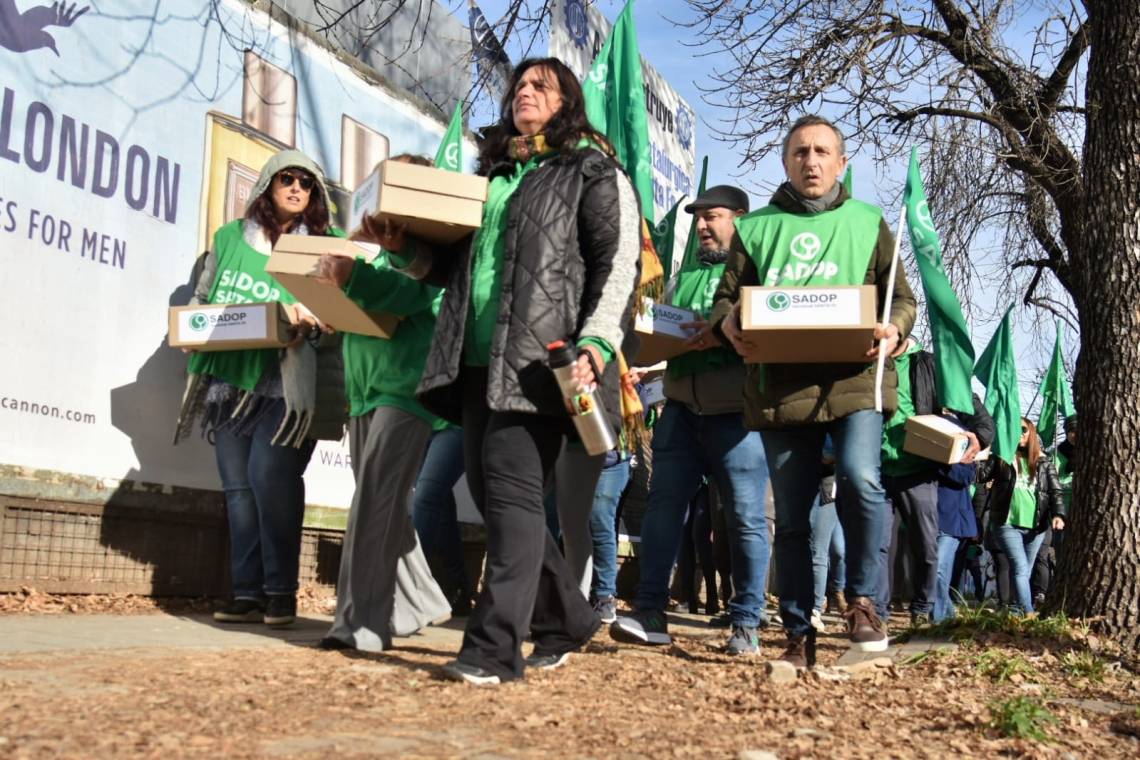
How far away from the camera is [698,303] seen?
6.12m

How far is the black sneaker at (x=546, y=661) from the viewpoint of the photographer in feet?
13.5

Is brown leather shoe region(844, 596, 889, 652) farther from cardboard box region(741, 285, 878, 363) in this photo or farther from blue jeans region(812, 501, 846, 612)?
blue jeans region(812, 501, 846, 612)

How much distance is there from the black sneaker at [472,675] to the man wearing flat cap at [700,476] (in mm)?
1779

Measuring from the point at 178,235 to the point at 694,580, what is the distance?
517 cm

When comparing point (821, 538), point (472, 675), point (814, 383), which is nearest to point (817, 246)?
point (814, 383)

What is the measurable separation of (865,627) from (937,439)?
2.18 meters

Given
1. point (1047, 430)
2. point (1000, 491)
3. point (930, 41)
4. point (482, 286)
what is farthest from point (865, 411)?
point (1047, 430)

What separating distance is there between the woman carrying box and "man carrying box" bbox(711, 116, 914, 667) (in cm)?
88

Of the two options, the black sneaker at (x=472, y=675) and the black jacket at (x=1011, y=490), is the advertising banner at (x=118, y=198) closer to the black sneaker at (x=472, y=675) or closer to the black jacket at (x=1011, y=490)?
the black sneaker at (x=472, y=675)

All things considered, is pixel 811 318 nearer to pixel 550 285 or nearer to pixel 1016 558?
pixel 550 285

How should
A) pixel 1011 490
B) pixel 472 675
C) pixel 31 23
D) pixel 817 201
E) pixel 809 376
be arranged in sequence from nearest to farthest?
pixel 472 675 → pixel 809 376 → pixel 817 201 → pixel 31 23 → pixel 1011 490

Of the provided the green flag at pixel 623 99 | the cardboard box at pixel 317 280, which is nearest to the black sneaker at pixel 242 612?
the cardboard box at pixel 317 280

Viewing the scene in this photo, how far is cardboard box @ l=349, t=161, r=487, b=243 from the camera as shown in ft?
13.3

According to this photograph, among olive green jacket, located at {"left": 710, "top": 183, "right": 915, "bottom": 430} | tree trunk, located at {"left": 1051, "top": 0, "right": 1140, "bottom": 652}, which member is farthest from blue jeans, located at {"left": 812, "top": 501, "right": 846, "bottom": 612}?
olive green jacket, located at {"left": 710, "top": 183, "right": 915, "bottom": 430}
